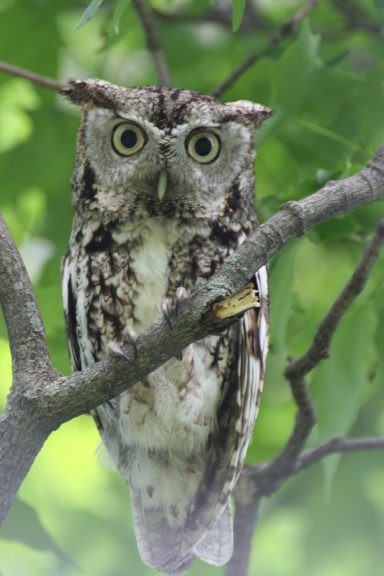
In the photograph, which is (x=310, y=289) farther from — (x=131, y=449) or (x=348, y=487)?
(x=348, y=487)

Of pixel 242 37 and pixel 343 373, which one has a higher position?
pixel 242 37

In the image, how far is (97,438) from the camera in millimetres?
3867

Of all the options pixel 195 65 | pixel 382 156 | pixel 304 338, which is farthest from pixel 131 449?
pixel 195 65

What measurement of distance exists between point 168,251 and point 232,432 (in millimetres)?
606

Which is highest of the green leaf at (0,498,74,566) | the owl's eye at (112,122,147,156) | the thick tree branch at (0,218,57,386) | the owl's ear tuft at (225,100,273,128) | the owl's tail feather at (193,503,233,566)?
Result: the owl's eye at (112,122,147,156)

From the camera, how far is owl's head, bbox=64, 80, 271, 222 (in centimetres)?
283

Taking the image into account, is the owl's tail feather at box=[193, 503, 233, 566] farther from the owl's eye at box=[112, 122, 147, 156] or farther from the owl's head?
the owl's eye at box=[112, 122, 147, 156]

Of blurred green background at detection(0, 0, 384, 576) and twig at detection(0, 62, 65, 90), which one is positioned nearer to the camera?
blurred green background at detection(0, 0, 384, 576)

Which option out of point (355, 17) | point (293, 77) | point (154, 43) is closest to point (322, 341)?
point (293, 77)

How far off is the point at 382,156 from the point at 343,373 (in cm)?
82

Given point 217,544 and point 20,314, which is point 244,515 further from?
point 20,314

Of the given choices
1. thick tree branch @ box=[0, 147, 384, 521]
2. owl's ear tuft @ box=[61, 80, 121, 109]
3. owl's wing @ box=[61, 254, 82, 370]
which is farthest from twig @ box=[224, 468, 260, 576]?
owl's ear tuft @ box=[61, 80, 121, 109]

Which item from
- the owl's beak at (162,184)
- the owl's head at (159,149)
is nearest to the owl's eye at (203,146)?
the owl's head at (159,149)

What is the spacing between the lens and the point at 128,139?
2.92m
